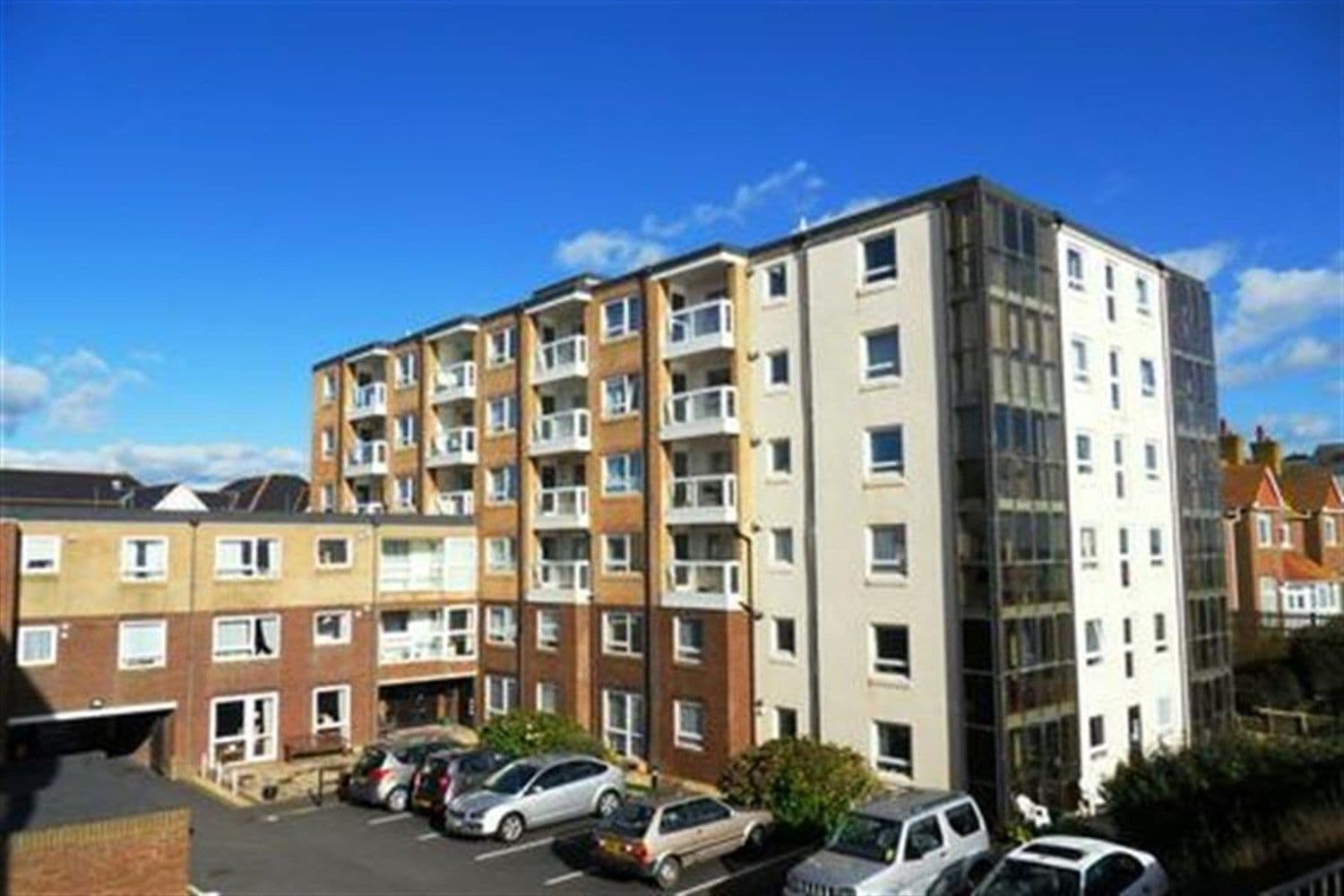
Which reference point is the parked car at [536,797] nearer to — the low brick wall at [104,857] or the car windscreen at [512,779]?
the car windscreen at [512,779]

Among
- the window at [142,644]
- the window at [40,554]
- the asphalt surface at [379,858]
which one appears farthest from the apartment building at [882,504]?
the window at [40,554]

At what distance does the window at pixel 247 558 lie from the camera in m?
34.1

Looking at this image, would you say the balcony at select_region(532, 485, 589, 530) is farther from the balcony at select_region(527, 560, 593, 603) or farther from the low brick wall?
the low brick wall

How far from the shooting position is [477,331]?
41906mm

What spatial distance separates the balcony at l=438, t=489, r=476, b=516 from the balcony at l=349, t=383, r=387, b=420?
595cm

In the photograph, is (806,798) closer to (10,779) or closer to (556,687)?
A: (556,687)

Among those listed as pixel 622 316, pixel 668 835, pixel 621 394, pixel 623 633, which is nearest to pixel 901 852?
pixel 668 835

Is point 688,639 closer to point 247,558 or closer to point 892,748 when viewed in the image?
point 892,748

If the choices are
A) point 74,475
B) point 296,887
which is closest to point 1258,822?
point 296,887

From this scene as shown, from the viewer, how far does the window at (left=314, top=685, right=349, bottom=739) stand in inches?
1396

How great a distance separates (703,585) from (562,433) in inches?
334

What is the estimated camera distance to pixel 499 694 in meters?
39.0

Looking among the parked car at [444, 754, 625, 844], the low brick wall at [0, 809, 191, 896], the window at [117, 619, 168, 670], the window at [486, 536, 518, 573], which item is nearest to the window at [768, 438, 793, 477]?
the parked car at [444, 754, 625, 844]

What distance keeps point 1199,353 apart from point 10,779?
112ft
